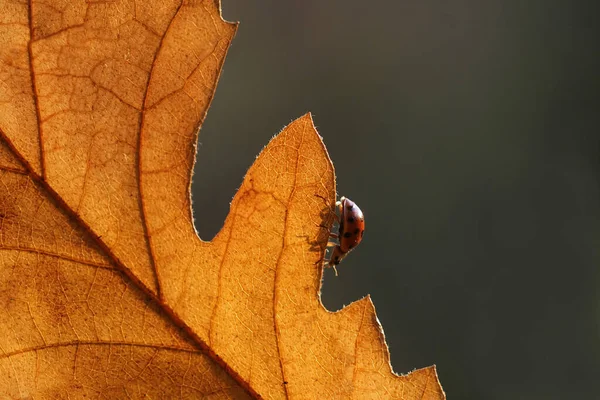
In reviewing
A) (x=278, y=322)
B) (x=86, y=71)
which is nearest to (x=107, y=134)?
(x=86, y=71)

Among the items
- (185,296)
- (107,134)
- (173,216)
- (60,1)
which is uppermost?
(60,1)

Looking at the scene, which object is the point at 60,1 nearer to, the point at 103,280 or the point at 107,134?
the point at 107,134

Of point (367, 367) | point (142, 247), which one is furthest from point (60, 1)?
point (367, 367)

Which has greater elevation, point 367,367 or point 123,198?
point 123,198

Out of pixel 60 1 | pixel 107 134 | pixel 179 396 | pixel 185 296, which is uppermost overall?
pixel 60 1

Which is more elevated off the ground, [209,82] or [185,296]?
[209,82]

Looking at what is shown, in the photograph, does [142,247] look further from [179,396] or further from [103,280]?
[179,396]
